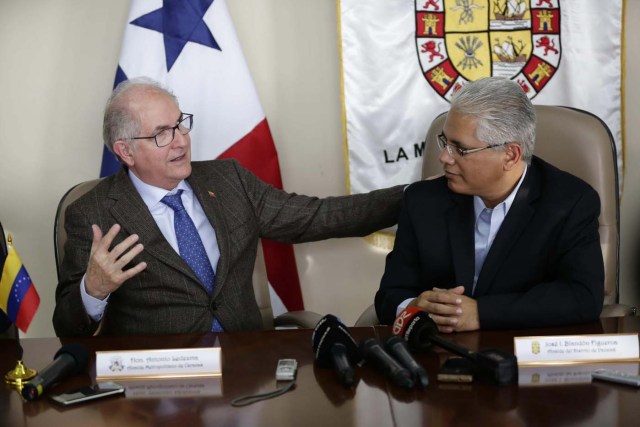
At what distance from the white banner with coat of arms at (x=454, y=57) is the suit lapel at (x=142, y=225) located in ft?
4.15

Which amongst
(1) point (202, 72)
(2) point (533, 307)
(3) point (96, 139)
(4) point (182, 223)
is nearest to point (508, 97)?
(2) point (533, 307)

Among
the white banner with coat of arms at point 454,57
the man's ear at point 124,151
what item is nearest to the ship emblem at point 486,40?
the white banner with coat of arms at point 454,57

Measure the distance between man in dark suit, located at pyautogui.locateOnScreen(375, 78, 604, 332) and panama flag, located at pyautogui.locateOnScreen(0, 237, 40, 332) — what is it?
1.11m

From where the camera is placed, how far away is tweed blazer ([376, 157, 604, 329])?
2.35 metres

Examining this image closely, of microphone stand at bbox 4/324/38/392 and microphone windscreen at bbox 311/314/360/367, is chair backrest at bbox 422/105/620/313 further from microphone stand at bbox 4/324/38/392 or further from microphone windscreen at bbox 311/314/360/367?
microphone stand at bbox 4/324/38/392

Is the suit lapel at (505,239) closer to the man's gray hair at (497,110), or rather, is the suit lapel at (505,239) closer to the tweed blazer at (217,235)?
→ the man's gray hair at (497,110)

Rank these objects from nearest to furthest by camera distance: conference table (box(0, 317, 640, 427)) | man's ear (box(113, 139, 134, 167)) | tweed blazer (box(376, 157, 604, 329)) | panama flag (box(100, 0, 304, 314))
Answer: conference table (box(0, 317, 640, 427)) < tweed blazer (box(376, 157, 604, 329)) < man's ear (box(113, 139, 134, 167)) < panama flag (box(100, 0, 304, 314))

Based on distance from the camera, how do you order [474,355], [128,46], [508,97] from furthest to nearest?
1. [128,46]
2. [508,97]
3. [474,355]

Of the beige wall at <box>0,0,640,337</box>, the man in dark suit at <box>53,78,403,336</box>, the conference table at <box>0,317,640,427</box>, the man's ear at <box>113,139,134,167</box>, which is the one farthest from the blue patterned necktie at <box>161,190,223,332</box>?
the beige wall at <box>0,0,640,337</box>

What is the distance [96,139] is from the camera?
3754mm

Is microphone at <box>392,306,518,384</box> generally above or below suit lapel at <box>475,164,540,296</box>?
below

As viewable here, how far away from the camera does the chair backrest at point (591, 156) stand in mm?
2893

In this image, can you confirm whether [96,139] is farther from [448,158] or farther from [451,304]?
[451,304]

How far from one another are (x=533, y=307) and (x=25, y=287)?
1.42 metres
